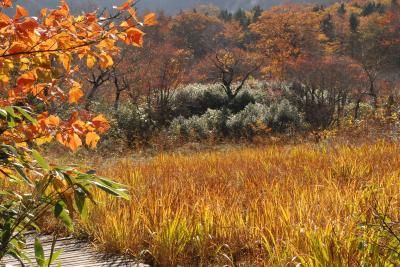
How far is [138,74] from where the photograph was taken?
2047 centimetres

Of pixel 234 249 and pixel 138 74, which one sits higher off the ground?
pixel 138 74

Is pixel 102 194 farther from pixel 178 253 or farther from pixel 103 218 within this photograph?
pixel 178 253

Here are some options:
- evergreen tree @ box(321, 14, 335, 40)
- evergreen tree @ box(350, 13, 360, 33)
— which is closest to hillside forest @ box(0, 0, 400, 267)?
evergreen tree @ box(321, 14, 335, 40)

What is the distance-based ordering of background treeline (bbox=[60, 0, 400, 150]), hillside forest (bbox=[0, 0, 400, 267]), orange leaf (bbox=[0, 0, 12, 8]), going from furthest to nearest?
background treeline (bbox=[60, 0, 400, 150]) < hillside forest (bbox=[0, 0, 400, 267]) < orange leaf (bbox=[0, 0, 12, 8])

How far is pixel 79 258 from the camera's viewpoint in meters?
3.43

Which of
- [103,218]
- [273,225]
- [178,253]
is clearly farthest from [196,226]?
[103,218]

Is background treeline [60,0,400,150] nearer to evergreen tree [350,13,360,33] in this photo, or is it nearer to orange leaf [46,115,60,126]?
orange leaf [46,115,60,126]

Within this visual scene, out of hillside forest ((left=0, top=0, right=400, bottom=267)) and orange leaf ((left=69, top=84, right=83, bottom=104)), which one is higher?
orange leaf ((left=69, top=84, right=83, bottom=104))

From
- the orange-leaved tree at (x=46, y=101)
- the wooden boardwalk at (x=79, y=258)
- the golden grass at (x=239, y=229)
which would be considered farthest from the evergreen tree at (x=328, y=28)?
the orange-leaved tree at (x=46, y=101)

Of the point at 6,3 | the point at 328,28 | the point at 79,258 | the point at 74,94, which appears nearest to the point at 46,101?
the point at 74,94

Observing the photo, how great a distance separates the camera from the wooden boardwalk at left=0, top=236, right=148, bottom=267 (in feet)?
10.6

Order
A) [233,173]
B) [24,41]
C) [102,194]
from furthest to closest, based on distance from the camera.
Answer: [233,173] → [102,194] → [24,41]

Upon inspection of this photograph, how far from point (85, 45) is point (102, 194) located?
117 inches

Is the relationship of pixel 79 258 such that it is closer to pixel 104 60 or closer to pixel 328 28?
pixel 104 60
